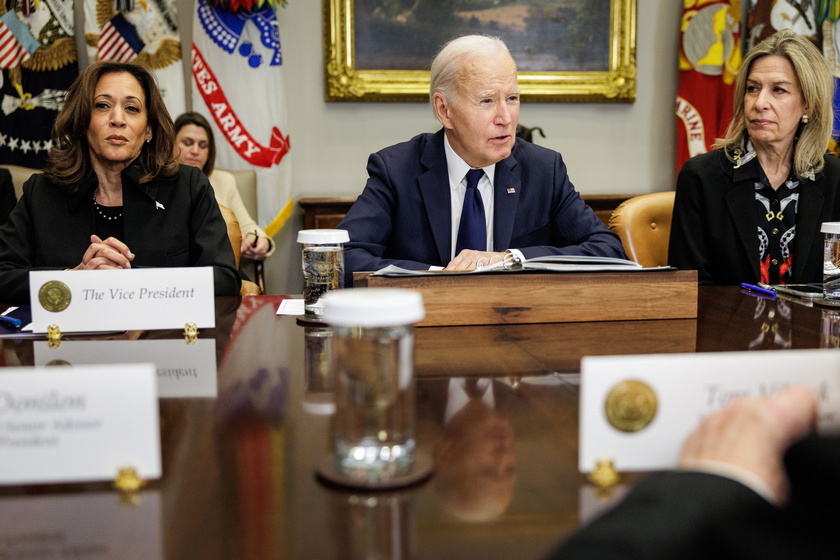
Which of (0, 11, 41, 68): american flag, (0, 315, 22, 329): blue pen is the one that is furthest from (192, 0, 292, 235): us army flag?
(0, 315, 22, 329): blue pen

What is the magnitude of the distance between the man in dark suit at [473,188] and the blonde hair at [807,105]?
671 millimetres

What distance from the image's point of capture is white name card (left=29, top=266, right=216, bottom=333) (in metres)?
1.45

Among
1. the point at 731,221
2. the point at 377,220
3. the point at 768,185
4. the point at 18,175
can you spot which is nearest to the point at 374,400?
the point at 377,220

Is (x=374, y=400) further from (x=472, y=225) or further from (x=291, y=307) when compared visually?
(x=472, y=225)

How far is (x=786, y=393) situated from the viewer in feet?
2.22

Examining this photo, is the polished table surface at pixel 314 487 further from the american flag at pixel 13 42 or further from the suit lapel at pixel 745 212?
the american flag at pixel 13 42

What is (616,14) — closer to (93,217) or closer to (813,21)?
(813,21)

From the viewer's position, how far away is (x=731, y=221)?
2498mm

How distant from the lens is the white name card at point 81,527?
1.99 ft

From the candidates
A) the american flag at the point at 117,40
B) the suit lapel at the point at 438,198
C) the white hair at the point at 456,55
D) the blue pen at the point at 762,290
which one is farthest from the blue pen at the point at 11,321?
the american flag at the point at 117,40

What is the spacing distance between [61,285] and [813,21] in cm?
467

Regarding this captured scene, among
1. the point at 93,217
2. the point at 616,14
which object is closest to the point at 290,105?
the point at 616,14

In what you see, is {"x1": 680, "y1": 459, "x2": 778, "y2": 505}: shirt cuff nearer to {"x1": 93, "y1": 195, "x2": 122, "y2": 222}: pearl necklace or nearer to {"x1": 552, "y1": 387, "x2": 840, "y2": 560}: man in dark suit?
{"x1": 552, "y1": 387, "x2": 840, "y2": 560}: man in dark suit

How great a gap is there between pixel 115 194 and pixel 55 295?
1.00m
